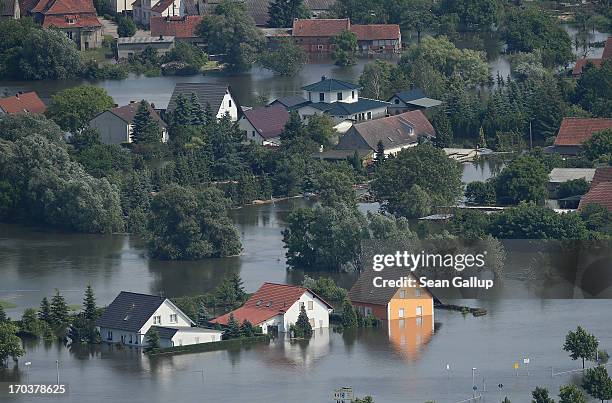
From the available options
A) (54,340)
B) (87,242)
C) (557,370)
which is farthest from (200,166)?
(557,370)

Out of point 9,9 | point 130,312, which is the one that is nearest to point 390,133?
point 130,312

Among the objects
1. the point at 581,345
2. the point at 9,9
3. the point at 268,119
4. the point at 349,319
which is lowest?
the point at 581,345

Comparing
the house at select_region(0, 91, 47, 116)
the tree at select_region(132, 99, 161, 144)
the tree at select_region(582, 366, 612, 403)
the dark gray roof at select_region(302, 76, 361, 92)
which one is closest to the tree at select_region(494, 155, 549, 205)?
the tree at select_region(132, 99, 161, 144)

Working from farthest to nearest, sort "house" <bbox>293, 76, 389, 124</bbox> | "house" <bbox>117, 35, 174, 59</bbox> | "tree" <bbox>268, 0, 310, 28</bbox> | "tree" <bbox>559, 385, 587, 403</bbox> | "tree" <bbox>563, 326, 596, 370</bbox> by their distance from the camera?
"tree" <bbox>268, 0, 310, 28</bbox>
"house" <bbox>117, 35, 174, 59</bbox>
"house" <bbox>293, 76, 389, 124</bbox>
"tree" <bbox>563, 326, 596, 370</bbox>
"tree" <bbox>559, 385, 587, 403</bbox>

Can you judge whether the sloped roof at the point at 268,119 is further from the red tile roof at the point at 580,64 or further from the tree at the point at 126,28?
the tree at the point at 126,28

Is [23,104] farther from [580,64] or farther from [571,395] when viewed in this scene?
[571,395]

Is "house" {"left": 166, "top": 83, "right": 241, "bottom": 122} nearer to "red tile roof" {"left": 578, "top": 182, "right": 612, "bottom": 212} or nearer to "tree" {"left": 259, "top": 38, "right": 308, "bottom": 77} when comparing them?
"tree" {"left": 259, "top": 38, "right": 308, "bottom": 77}
